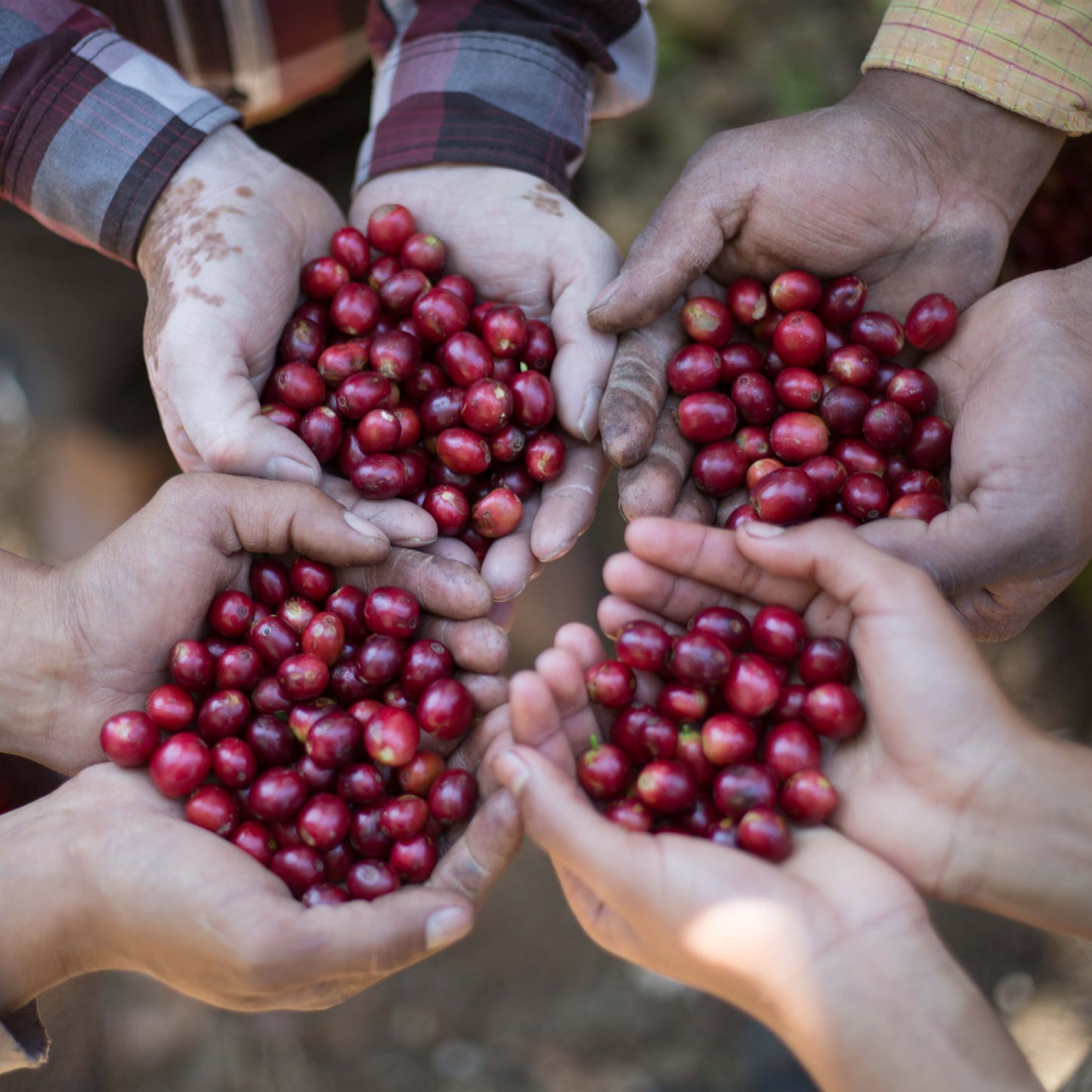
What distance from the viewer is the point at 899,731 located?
7.71 ft

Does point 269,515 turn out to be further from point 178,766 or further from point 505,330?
point 505,330

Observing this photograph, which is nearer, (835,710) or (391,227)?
(835,710)

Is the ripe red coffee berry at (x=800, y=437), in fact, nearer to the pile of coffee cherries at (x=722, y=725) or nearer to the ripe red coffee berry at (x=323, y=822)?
the pile of coffee cherries at (x=722, y=725)

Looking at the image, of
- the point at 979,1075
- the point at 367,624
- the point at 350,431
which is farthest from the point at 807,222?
the point at 979,1075

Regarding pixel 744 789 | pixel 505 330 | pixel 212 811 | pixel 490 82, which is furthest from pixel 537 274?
pixel 212 811

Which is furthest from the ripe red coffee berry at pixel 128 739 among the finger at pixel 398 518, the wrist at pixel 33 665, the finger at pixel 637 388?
the finger at pixel 637 388

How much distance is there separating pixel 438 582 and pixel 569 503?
1.91 feet

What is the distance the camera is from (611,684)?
2709mm

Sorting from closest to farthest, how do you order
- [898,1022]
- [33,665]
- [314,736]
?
[898,1022] → [314,736] → [33,665]

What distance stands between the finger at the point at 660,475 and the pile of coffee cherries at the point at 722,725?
47cm

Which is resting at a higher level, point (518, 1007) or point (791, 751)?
point (791, 751)

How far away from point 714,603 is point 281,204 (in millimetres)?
2379

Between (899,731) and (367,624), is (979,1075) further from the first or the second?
(367,624)

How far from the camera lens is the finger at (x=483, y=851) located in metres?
2.47
